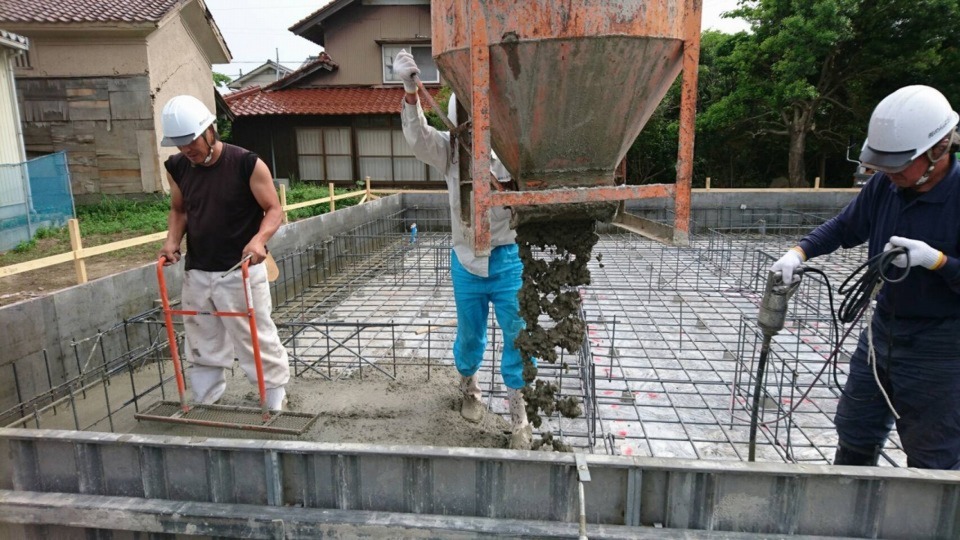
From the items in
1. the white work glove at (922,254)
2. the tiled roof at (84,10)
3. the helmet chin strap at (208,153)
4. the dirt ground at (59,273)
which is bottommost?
the dirt ground at (59,273)

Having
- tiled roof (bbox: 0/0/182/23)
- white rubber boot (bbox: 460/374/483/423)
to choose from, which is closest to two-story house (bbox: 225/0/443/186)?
tiled roof (bbox: 0/0/182/23)

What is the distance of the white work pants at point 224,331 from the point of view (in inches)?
126

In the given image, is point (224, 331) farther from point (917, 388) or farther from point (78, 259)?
point (917, 388)

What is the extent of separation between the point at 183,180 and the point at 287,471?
1.86 meters

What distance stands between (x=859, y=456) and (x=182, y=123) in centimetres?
349

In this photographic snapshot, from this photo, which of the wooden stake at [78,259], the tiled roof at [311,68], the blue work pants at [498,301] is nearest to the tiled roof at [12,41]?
the wooden stake at [78,259]

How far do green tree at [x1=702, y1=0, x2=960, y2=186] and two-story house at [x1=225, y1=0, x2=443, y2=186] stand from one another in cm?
810

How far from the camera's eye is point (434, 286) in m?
7.39

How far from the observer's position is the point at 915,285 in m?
2.32

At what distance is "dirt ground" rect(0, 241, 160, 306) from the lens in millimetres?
5865

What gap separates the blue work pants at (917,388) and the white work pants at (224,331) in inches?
114

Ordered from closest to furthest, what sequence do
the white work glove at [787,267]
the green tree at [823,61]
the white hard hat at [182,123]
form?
the white work glove at [787,267] < the white hard hat at [182,123] < the green tree at [823,61]

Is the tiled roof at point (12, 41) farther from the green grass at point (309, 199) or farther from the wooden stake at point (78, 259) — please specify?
the wooden stake at point (78, 259)

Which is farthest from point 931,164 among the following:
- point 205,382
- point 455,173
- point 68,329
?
point 68,329
